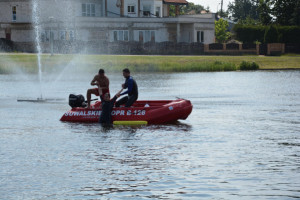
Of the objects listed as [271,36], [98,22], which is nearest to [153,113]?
[98,22]

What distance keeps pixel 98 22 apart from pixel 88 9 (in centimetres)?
502

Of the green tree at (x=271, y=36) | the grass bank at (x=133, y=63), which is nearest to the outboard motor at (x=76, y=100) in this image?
the grass bank at (x=133, y=63)

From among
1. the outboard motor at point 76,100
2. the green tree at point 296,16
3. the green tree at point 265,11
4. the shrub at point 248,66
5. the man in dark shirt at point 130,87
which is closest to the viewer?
the man in dark shirt at point 130,87

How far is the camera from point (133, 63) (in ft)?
199

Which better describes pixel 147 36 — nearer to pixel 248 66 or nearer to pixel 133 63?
pixel 133 63

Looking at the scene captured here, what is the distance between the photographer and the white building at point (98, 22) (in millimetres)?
79438

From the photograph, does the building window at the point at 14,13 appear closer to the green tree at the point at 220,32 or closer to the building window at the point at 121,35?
the building window at the point at 121,35

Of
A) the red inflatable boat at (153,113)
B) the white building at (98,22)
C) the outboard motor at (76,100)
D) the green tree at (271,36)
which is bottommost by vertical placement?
the red inflatable boat at (153,113)

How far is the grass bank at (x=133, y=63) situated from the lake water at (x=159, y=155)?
27.1 metres

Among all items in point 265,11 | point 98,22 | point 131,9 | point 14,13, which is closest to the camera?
point 98,22

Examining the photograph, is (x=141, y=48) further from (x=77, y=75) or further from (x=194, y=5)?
(x=194, y=5)

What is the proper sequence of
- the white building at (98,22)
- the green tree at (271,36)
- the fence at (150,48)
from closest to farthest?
the fence at (150,48), the green tree at (271,36), the white building at (98,22)

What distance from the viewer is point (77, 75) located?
5544 centimetres

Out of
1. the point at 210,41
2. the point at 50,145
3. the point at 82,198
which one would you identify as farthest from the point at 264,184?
the point at 210,41
